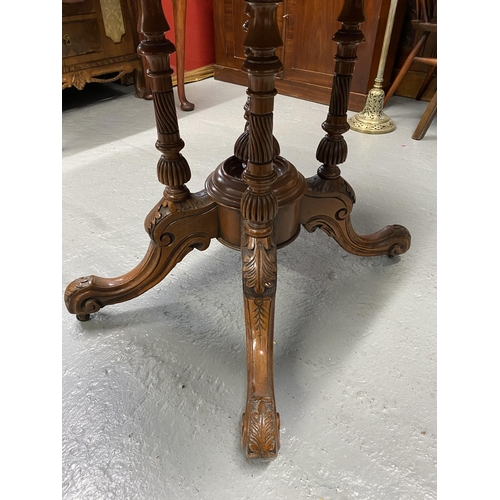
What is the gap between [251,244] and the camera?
2.46 ft

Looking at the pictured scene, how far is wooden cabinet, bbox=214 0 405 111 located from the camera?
1.86 metres

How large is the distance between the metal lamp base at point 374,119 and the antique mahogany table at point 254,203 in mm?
904

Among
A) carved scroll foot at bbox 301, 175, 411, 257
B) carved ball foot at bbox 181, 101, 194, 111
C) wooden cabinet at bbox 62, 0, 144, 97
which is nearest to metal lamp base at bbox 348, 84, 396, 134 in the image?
carved ball foot at bbox 181, 101, 194, 111

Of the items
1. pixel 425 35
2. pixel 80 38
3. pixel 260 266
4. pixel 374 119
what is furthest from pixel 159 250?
pixel 425 35

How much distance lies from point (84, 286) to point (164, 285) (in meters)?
0.20

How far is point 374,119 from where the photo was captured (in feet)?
5.93

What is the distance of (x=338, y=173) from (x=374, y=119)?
1.01 metres

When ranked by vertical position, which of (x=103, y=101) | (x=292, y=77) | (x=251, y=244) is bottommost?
(x=103, y=101)

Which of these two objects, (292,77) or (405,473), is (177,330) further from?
(292,77)

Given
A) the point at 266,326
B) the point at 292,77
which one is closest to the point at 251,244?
the point at 266,326

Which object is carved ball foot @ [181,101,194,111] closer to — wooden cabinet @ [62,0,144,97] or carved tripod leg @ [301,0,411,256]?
wooden cabinet @ [62,0,144,97]

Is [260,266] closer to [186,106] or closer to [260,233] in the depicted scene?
[260,233]

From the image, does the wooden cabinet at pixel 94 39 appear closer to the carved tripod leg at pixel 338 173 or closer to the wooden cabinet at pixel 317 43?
the wooden cabinet at pixel 317 43

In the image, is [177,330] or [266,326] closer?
[266,326]
